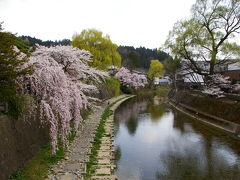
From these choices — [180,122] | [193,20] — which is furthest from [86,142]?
[193,20]

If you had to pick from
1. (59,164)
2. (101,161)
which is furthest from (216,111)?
(59,164)

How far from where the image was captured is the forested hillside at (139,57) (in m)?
63.0

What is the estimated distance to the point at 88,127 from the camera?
15227mm

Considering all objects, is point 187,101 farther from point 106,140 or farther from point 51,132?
point 51,132

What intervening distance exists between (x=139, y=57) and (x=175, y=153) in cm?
8563

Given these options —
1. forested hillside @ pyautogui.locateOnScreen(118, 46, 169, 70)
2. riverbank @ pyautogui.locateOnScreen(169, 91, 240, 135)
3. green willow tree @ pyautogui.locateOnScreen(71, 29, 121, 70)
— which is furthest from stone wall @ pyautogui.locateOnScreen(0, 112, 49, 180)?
forested hillside @ pyautogui.locateOnScreen(118, 46, 169, 70)

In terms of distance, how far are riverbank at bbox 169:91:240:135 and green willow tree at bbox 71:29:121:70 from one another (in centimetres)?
1117

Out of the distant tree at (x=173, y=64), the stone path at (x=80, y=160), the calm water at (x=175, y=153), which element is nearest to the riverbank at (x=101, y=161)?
the stone path at (x=80, y=160)

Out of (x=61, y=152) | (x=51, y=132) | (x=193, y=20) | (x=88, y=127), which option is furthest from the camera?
(x=193, y=20)

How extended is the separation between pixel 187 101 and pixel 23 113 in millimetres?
22594

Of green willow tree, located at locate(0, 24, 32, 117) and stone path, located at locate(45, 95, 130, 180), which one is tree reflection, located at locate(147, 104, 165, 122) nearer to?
stone path, located at locate(45, 95, 130, 180)

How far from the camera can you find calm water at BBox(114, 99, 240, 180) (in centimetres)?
896

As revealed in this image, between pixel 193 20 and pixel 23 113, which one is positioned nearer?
pixel 23 113

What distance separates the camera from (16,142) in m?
7.36
